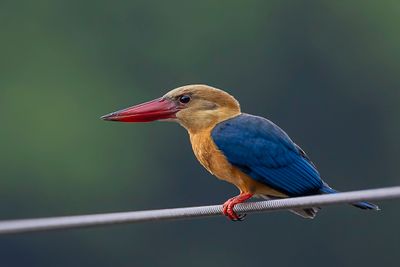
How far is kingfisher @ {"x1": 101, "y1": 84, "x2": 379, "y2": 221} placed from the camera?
Result: 6.03 meters

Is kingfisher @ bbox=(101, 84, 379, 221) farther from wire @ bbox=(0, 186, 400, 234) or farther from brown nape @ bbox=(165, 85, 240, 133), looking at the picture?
wire @ bbox=(0, 186, 400, 234)

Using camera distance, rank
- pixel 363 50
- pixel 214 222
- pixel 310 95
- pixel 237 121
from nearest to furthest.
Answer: pixel 237 121 → pixel 214 222 → pixel 310 95 → pixel 363 50

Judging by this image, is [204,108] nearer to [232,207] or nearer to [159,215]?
[232,207]

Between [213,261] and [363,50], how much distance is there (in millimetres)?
6254

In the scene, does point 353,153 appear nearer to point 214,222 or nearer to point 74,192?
point 214,222

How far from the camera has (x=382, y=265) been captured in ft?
79.1

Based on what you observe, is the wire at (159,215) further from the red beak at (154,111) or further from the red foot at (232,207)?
the red beak at (154,111)

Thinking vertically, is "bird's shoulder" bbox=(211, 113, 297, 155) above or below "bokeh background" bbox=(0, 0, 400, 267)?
above

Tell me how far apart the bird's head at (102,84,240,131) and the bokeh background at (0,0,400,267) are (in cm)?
1366

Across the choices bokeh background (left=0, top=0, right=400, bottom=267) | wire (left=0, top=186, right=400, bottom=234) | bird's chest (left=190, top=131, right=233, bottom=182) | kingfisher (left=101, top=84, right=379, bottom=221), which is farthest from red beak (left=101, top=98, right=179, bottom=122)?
bokeh background (left=0, top=0, right=400, bottom=267)

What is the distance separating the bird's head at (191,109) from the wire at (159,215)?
1405mm

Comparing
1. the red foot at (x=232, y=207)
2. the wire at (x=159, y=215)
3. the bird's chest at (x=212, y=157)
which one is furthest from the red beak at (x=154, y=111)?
the wire at (x=159, y=215)

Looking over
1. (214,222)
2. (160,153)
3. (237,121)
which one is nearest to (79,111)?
(160,153)

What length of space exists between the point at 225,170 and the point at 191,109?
0.43 metres
